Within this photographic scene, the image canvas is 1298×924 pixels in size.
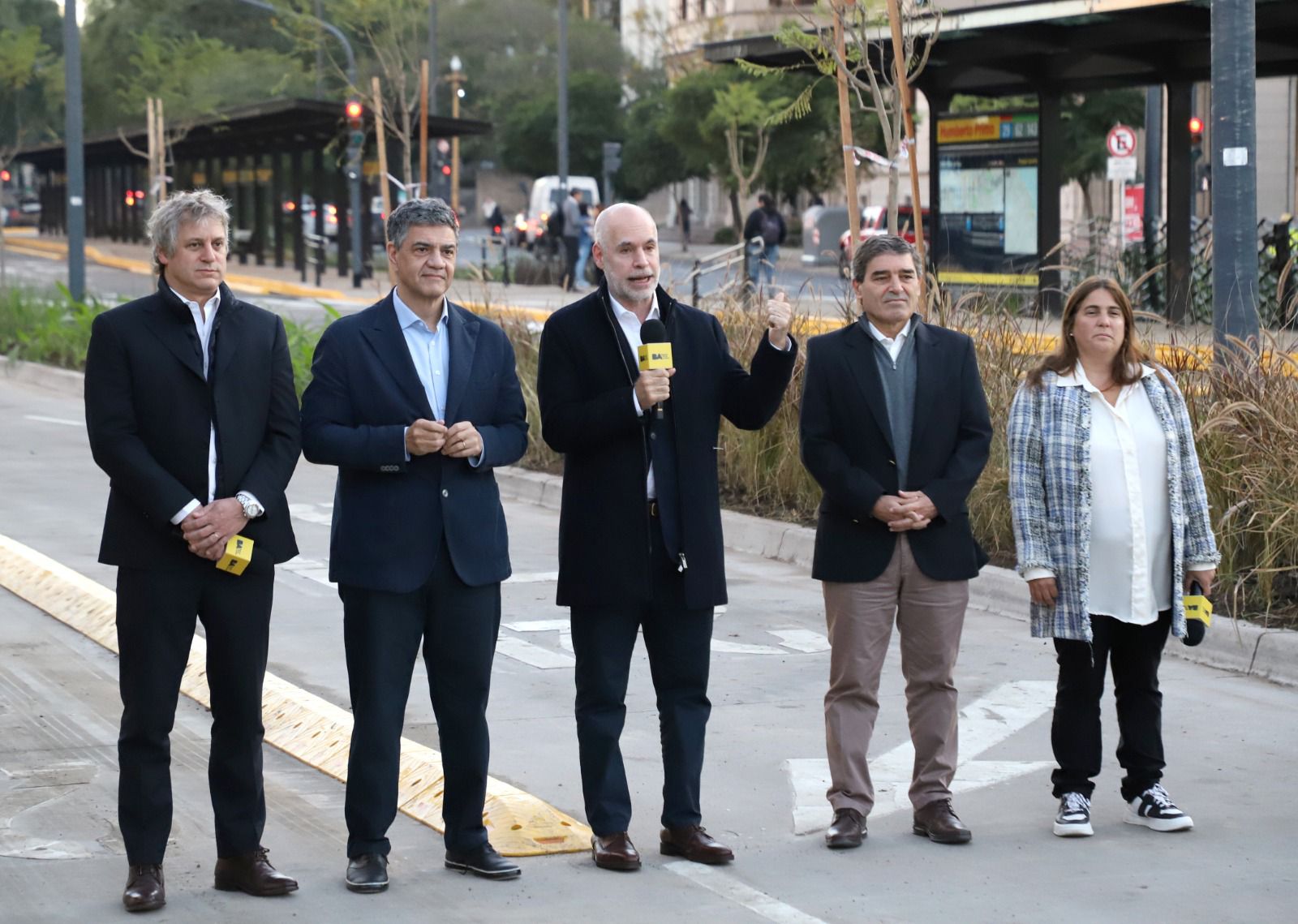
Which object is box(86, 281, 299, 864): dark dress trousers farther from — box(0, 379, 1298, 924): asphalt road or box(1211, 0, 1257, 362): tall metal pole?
box(1211, 0, 1257, 362): tall metal pole

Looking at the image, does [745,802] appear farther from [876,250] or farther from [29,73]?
[29,73]

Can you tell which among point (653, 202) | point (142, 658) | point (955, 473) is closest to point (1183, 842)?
point (955, 473)

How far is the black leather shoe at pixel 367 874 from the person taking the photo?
5418 millimetres

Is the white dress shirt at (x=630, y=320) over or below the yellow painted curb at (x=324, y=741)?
over

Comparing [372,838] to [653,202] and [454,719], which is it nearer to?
[454,719]

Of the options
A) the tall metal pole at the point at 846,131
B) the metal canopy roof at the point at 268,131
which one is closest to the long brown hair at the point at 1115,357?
the tall metal pole at the point at 846,131

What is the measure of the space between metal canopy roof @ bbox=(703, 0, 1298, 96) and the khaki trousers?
1359 cm

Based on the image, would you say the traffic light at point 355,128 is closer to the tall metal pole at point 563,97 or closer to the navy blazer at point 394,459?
the tall metal pole at point 563,97

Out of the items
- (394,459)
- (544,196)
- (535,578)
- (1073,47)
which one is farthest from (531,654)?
(544,196)

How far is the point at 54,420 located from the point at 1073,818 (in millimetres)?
14745

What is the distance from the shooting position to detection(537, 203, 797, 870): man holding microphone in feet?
18.4

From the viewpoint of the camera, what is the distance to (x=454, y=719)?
5.57 m

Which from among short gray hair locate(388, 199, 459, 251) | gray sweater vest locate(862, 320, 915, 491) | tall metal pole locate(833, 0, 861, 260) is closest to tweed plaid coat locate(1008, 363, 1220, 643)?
gray sweater vest locate(862, 320, 915, 491)

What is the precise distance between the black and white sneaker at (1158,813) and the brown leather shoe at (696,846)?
1374 mm
